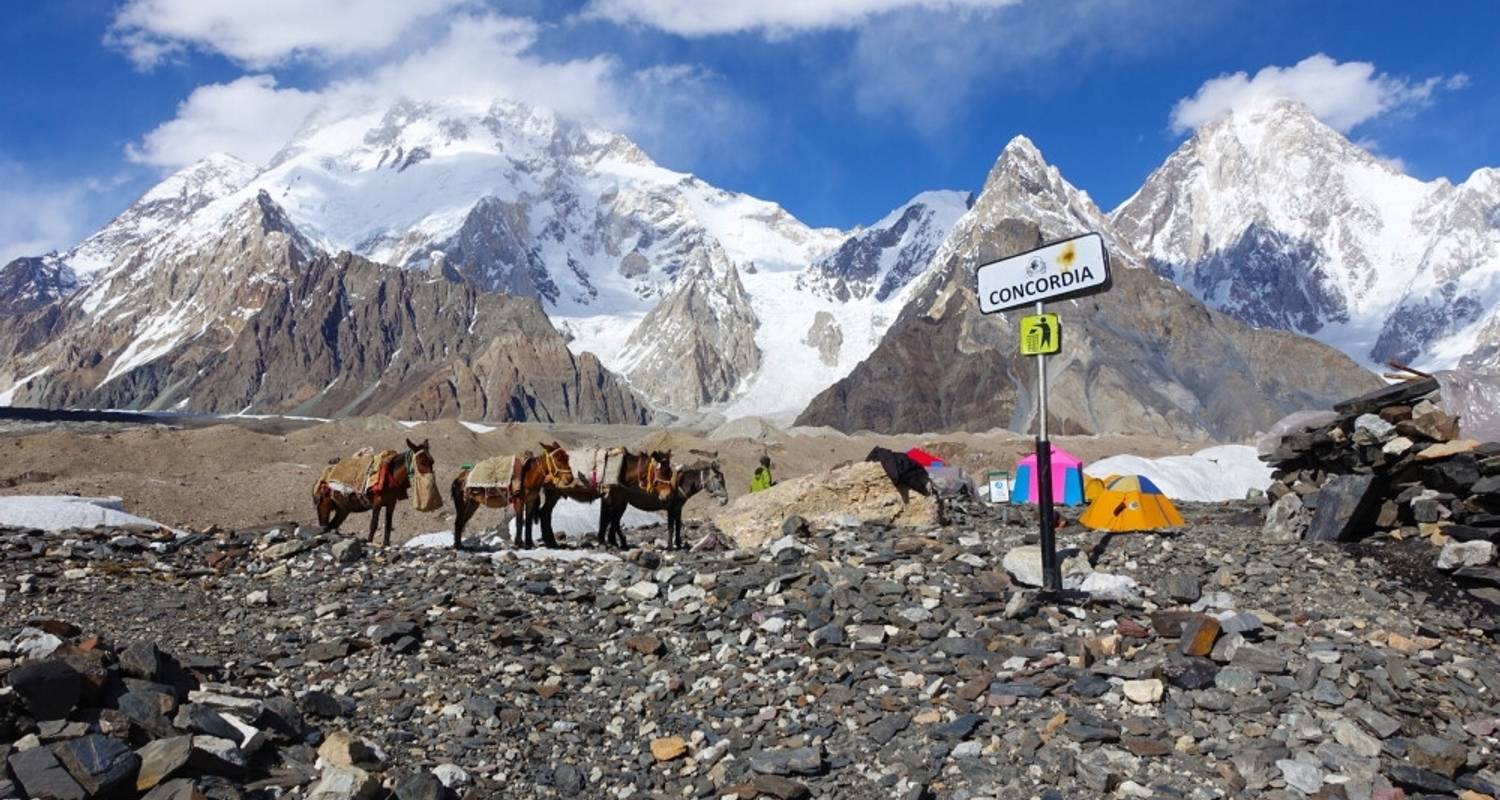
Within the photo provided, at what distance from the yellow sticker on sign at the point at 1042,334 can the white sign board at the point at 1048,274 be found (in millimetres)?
224

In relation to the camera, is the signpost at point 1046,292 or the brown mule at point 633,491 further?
the brown mule at point 633,491

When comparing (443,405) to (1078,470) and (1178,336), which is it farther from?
(1078,470)

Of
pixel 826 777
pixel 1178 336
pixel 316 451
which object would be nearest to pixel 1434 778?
pixel 826 777

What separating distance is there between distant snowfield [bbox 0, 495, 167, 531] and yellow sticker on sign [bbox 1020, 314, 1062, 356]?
13.0 m

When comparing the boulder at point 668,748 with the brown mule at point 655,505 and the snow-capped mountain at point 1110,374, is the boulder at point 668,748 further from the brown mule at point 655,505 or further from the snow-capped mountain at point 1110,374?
the snow-capped mountain at point 1110,374

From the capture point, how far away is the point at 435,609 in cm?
891

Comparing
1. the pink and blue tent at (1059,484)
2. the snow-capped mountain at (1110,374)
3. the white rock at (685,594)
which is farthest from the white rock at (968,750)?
the snow-capped mountain at (1110,374)

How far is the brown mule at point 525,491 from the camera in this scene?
14.8m

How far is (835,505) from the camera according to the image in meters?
13.0

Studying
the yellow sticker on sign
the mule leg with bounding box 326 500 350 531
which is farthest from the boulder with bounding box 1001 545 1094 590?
the mule leg with bounding box 326 500 350 531

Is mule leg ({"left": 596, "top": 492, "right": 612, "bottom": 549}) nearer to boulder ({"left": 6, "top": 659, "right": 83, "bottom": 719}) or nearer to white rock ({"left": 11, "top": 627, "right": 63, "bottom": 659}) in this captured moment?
white rock ({"left": 11, "top": 627, "right": 63, "bottom": 659})

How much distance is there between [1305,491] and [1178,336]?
170147 millimetres

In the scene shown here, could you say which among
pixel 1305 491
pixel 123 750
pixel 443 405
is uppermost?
pixel 443 405

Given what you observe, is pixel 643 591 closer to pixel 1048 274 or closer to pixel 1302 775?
pixel 1048 274
